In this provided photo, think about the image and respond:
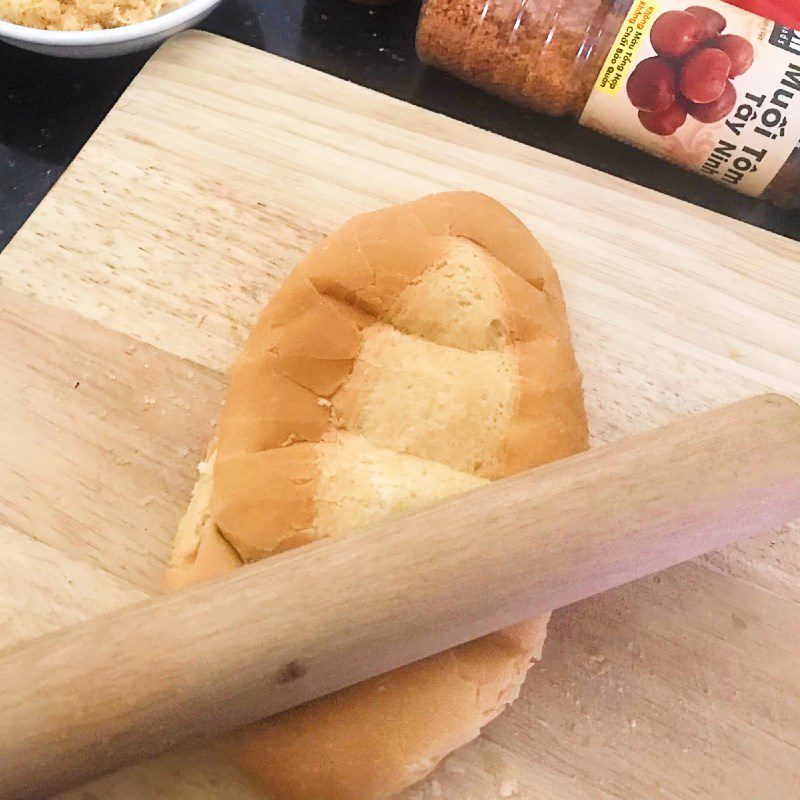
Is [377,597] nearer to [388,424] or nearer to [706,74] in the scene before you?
[388,424]

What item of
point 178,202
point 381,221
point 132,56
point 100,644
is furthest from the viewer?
point 132,56

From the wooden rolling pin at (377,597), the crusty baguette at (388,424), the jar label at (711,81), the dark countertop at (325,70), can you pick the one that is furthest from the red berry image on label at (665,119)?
A: the wooden rolling pin at (377,597)

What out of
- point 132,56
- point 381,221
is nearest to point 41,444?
point 381,221

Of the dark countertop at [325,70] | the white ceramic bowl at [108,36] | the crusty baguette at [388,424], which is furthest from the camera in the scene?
the dark countertop at [325,70]

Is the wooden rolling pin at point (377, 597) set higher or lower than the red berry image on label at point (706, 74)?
lower

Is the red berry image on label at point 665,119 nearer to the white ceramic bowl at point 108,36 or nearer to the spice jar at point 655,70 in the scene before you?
the spice jar at point 655,70

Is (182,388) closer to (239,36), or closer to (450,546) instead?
(450,546)

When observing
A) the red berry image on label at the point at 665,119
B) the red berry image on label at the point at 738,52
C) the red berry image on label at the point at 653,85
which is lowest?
the red berry image on label at the point at 665,119

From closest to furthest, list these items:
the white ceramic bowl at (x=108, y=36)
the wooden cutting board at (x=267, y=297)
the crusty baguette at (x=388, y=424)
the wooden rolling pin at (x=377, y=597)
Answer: the wooden rolling pin at (x=377, y=597) → the crusty baguette at (x=388, y=424) → the wooden cutting board at (x=267, y=297) → the white ceramic bowl at (x=108, y=36)

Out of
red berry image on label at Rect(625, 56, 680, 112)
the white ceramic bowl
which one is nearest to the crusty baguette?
red berry image on label at Rect(625, 56, 680, 112)
